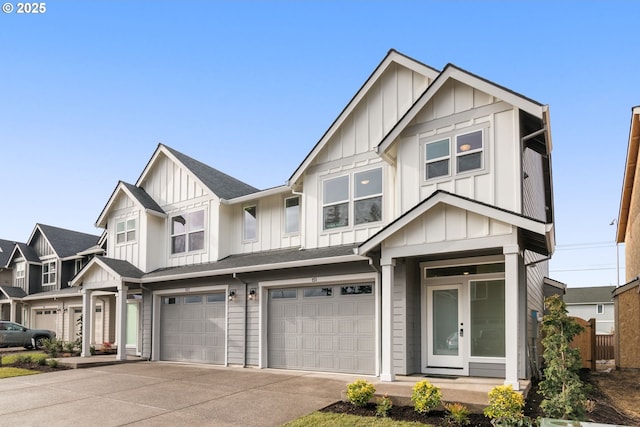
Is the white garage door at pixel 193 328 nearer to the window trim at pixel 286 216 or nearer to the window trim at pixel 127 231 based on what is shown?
the window trim at pixel 127 231

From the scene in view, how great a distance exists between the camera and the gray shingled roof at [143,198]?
1703cm

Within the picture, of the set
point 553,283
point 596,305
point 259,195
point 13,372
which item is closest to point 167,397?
point 259,195

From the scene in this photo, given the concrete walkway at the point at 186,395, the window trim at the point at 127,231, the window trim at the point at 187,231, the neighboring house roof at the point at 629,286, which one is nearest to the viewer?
the concrete walkway at the point at 186,395

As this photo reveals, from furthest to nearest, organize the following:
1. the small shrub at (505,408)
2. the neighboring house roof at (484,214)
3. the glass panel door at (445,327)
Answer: the glass panel door at (445,327) → the neighboring house roof at (484,214) → the small shrub at (505,408)

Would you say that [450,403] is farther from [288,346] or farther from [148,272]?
[148,272]

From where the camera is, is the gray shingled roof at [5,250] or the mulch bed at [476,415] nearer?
the mulch bed at [476,415]

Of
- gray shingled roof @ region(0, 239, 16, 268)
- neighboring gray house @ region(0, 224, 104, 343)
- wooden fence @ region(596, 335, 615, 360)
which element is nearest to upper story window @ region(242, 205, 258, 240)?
neighboring gray house @ region(0, 224, 104, 343)

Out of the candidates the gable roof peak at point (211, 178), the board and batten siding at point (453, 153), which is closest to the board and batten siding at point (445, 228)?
the board and batten siding at point (453, 153)

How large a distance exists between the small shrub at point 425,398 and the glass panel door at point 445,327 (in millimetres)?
3066

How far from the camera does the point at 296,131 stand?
2011 centimetres

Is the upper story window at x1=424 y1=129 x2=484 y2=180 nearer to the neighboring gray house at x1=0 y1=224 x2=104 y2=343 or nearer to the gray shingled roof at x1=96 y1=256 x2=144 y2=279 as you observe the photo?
the gray shingled roof at x1=96 y1=256 x2=144 y2=279

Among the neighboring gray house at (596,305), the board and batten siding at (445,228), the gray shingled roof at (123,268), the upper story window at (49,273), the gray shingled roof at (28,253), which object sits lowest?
the neighboring gray house at (596,305)

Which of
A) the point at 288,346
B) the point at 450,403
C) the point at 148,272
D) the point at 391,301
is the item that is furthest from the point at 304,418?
the point at 148,272

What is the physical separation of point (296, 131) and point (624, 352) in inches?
568
